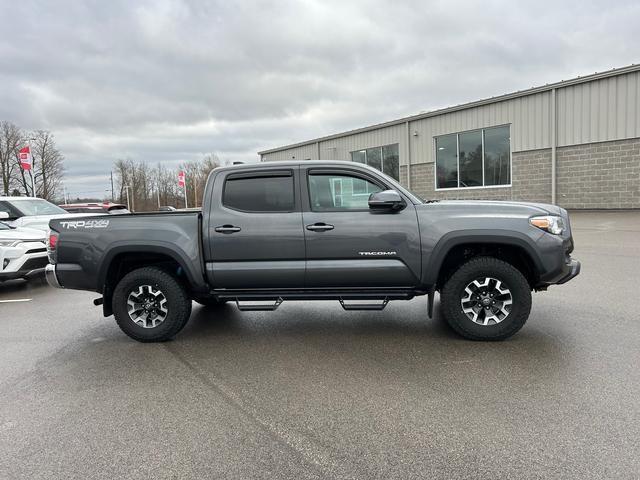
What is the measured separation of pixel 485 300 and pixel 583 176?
15.8 metres

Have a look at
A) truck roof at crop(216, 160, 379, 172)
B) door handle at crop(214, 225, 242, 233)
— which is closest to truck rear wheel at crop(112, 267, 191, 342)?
door handle at crop(214, 225, 242, 233)

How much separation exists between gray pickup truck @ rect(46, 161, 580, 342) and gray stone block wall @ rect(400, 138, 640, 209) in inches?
580

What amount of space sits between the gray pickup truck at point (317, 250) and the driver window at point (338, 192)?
12mm

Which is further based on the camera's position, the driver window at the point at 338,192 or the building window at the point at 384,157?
the building window at the point at 384,157

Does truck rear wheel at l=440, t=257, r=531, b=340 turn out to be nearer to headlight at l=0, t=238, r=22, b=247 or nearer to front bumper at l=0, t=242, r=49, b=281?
front bumper at l=0, t=242, r=49, b=281

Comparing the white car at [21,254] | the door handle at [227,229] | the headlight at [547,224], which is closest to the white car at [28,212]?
the white car at [21,254]

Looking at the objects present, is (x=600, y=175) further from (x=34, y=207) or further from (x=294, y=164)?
(x=34, y=207)

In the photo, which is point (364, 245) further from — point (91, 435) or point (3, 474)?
point (3, 474)

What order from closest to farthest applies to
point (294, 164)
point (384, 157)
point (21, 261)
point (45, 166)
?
point (294, 164) < point (21, 261) < point (384, 157) < point (45, 166)

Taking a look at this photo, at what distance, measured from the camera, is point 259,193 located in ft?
16.1

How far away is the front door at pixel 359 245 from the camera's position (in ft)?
15.0

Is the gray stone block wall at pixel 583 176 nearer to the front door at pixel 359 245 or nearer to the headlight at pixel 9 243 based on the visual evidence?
the front door at pixel 359 245

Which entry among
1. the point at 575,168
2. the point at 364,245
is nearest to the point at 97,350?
the point at 364,245

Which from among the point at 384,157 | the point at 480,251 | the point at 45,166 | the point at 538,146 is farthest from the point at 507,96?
the point at 45,166
